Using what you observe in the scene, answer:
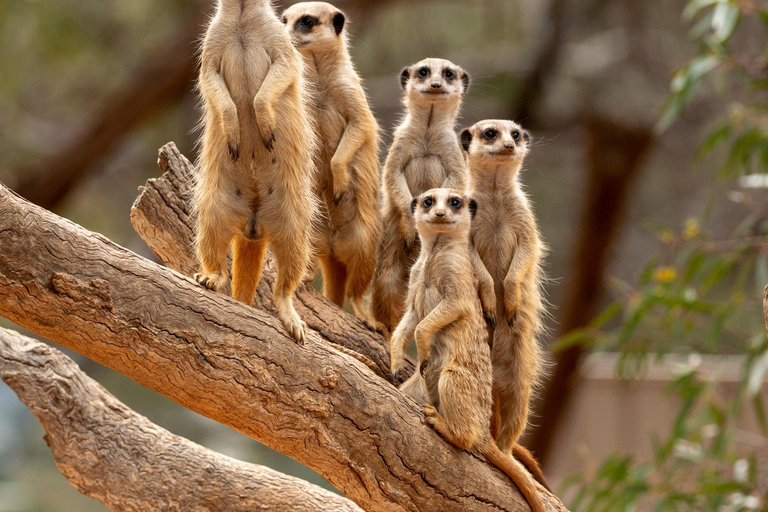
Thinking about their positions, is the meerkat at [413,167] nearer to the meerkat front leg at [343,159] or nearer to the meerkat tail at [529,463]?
the meerkat front leg at [343,159]

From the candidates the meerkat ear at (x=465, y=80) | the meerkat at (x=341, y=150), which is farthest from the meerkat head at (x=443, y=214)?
the meerkat ear at (x=465, y=80)

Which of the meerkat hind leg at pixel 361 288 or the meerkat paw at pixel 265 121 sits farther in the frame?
the meerkat hind leg at pixel 361 288

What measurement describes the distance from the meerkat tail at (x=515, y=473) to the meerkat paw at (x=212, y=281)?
0.88 metres

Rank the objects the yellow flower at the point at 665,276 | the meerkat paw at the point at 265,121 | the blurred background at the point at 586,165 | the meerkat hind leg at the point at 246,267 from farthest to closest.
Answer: the yellow flower at the point at 665,276, the blurred background at the point at 586,165, the meerkat hind leg at the point at 246,267, the meerkat paw at the point at 265,121

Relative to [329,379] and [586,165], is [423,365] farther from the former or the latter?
[586,165]

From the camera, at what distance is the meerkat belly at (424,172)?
9.45 feet

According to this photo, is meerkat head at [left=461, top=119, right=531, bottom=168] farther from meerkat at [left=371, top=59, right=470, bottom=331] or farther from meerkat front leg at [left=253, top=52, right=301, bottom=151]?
meerkat front leg at [left=253, top=52, right=301, bottom=151]

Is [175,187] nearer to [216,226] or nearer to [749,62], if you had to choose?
[216,226]

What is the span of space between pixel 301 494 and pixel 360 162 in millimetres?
1131

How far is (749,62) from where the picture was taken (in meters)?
4.10

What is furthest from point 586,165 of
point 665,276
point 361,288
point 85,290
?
point 85,290

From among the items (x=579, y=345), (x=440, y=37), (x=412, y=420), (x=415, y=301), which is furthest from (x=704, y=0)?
(x=440, y=37)

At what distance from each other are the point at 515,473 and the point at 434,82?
128 centimetres

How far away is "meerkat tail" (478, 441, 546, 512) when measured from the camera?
7.94ft
